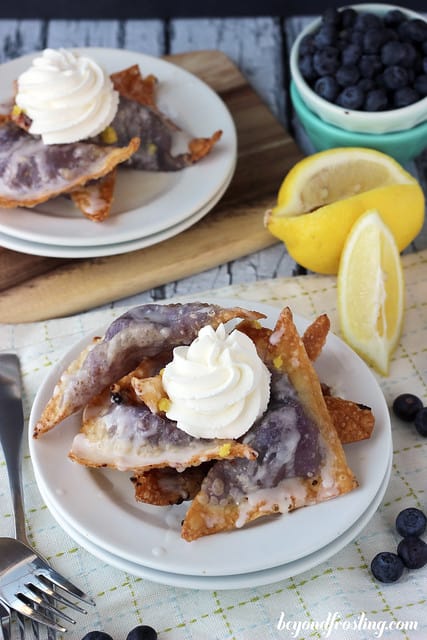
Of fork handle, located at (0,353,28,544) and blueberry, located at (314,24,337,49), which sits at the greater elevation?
blueberry, located at (314,24,337,49)

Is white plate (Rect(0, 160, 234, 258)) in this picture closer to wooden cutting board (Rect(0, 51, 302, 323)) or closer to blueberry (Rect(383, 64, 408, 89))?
wooden cutting board (Rect(0, 51, 302, 323))

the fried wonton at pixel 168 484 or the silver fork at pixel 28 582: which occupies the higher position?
the fried wonton at pixel 168 484

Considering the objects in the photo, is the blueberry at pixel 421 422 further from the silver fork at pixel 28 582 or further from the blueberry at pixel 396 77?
the blueberry at pixel 396 77

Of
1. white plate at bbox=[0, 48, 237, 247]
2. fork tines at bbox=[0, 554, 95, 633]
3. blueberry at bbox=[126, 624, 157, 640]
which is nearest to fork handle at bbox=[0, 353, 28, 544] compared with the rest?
fork tines at bbox=[0, 554, 95, 633]

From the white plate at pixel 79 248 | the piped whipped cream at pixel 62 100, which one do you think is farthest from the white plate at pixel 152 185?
the piped whipped cream at pixel 62 100

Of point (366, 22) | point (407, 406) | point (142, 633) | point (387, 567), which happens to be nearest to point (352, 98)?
point (366, 22)

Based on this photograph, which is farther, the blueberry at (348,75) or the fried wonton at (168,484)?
the blueberry at (348,75)

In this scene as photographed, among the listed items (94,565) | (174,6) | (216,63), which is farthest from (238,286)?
(174,6)

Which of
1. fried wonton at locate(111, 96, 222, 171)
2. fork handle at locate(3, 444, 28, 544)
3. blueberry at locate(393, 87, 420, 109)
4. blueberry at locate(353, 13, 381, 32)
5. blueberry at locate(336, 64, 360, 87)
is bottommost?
fork handle at locate(3, 444, 28, 544)

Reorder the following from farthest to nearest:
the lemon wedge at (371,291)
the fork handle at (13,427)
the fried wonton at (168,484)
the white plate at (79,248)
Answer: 1. the white plate at (79,248)
2. the lemon wedge at (371,291)
3. the fork handle at (13,427)
4. the fried wonton at (168,484)
